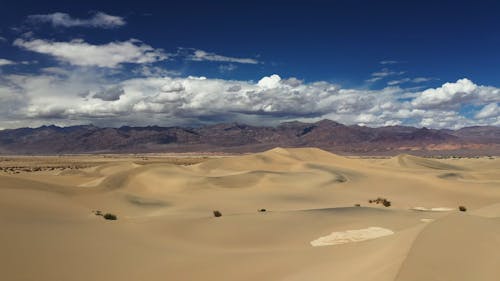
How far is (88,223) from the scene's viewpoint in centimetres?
1555

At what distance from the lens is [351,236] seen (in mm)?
15695

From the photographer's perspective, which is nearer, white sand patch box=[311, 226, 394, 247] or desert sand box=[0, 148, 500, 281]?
desert sand box=[0, 148, 500, 281]

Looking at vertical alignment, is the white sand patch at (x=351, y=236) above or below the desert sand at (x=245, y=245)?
below

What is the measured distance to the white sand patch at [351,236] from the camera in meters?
14.9

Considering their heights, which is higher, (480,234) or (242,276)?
(480,234)

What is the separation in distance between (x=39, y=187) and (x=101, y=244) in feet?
73.4

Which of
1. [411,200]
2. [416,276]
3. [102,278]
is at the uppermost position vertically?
[416,276]

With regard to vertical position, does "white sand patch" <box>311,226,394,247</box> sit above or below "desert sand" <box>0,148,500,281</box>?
below

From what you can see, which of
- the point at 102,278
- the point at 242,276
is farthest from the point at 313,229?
the point at 102,278

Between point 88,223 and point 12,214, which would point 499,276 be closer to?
point 88,223

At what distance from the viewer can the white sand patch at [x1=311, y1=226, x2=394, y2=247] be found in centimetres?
1490

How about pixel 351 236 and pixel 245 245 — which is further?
pixel 351 236

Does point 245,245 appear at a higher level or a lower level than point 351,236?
lower

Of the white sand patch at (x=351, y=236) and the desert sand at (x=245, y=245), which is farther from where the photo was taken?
the white sand patch at (x=351, y=236)
